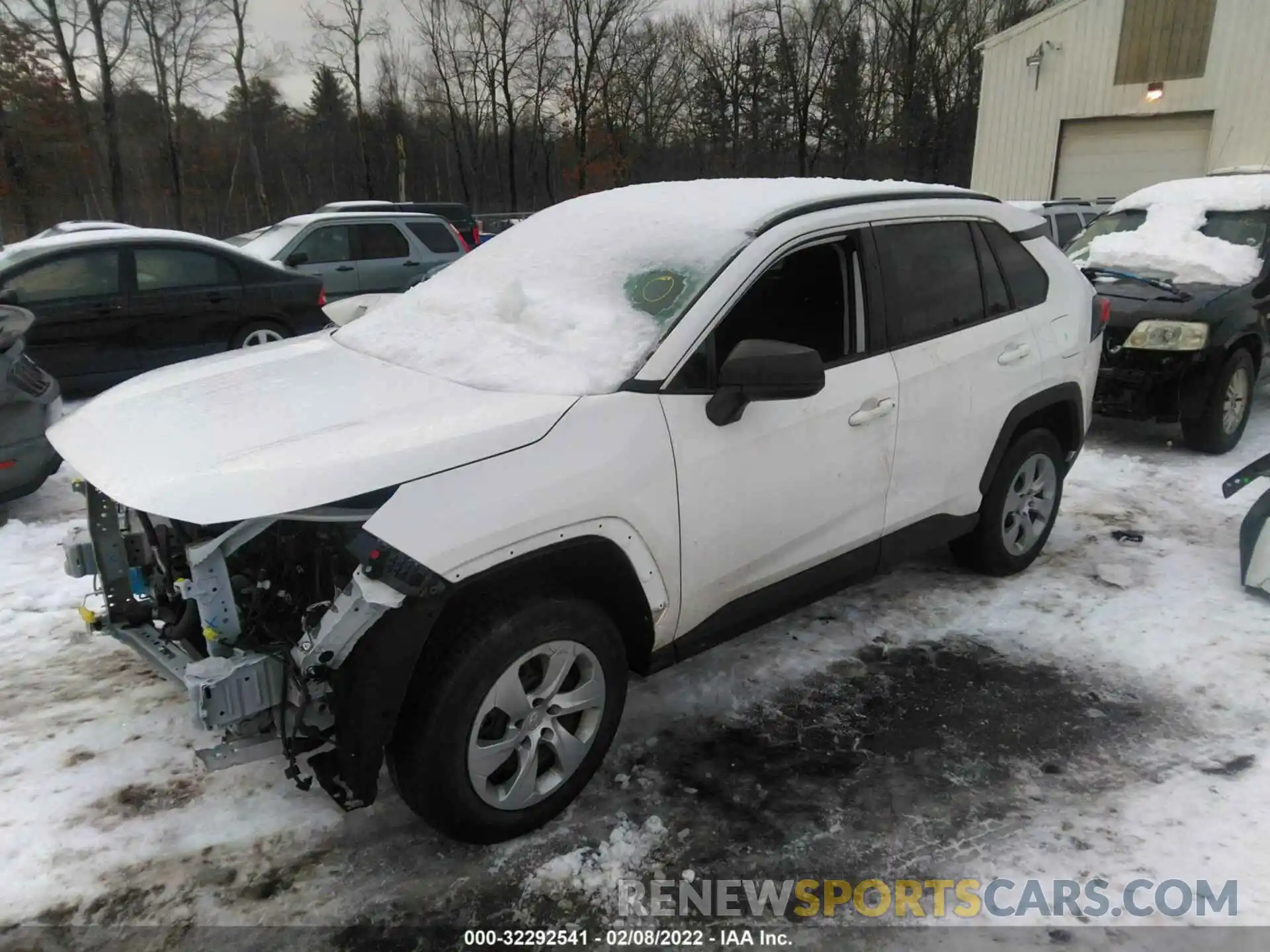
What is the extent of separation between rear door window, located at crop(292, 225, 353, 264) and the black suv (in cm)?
591

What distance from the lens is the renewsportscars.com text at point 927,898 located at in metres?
2.47

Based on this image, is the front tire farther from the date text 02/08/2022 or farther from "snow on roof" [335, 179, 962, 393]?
"snow on roof" [335, 179, 962, 393]

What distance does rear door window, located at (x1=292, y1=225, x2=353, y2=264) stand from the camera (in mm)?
10859

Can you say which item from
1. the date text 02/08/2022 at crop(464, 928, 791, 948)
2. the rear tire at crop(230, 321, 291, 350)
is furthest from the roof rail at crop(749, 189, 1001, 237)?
the rear tire at crop(230, 321, 291, 350)

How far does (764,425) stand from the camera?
298 centimetres

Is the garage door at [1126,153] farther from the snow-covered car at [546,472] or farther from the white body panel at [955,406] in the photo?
the snow-covered car at [546,472]

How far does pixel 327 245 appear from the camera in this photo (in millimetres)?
11023

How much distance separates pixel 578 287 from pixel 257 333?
6396 mm

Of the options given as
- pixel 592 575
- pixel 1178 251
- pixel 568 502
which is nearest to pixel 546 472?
pixel 568 502

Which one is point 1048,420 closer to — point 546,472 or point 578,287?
point 578,287

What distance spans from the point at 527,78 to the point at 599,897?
131 ft

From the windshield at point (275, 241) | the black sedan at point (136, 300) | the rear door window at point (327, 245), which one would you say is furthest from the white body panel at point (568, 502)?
the rear door window at point (327, 245)

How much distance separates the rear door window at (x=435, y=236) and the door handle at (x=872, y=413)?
963 cm

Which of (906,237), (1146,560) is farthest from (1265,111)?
(906,237)
